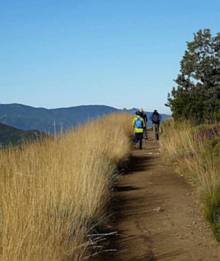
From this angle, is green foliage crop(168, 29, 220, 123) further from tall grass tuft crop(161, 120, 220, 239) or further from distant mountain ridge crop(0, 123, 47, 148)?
distant mountain ridge crop(0, 123, 47, 148)

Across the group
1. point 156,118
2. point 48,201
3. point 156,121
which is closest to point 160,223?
point 48,201

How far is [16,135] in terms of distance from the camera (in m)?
12.5

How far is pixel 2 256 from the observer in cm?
455

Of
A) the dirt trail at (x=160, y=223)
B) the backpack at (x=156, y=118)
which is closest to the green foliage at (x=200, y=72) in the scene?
the backpack at (x=156, y=118)

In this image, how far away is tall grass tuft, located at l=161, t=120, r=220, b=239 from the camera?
8062 millimetres

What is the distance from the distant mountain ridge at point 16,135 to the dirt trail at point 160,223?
78.8 inches

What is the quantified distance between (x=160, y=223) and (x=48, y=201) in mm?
2468

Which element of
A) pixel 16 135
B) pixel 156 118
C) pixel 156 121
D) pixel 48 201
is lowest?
pixel 48 201

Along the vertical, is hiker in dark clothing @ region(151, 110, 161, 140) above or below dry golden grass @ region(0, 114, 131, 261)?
above

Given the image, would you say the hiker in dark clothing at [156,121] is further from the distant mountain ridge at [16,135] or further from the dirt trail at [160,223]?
the distant mountain ridge at [16,135]

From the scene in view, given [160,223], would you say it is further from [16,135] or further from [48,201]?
[16,135]

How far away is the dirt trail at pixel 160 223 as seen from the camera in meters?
6.93

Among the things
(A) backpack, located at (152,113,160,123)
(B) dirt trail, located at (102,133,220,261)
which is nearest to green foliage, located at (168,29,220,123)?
(A) backpack, located at (152,113,160,123)

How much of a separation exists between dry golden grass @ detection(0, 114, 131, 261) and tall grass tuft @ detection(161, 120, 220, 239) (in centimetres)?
165
